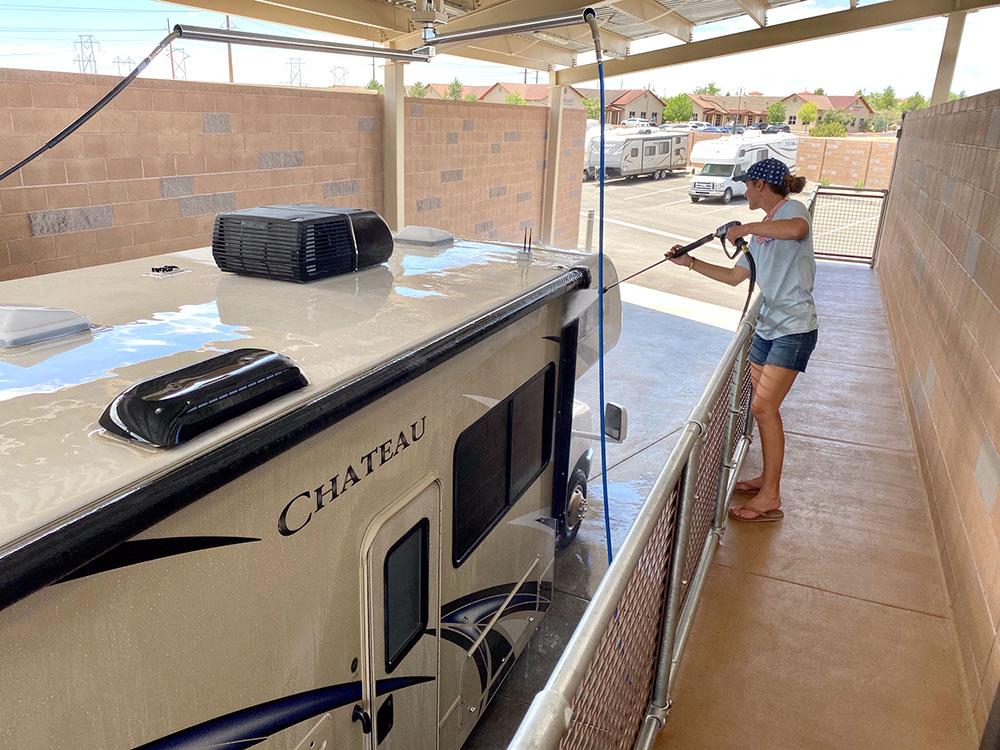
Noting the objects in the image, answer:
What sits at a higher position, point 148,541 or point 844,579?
point 148,541

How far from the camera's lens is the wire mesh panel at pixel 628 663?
147 cm

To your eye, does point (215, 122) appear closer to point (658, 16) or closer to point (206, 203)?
point (206, 203)

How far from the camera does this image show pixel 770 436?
4176 millimetres

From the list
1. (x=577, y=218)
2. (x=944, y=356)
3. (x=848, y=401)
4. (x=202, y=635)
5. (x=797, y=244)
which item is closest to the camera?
(x=202, y=635)

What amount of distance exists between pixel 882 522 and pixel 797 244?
1.56 meters

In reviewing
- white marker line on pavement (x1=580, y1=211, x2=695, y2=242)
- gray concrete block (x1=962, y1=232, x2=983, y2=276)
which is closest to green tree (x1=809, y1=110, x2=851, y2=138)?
white marker line on pavement (x1=580, y1=211, x2=695, y2=242)

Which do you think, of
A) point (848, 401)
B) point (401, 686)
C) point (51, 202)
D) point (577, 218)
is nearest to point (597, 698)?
point (401, 686)

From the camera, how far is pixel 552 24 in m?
2.79

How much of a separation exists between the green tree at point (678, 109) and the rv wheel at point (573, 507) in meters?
35.8

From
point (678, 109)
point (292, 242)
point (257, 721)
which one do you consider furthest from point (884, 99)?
point (257, 721)

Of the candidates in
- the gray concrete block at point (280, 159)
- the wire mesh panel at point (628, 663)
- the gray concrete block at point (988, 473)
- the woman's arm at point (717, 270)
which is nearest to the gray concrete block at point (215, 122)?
the gray concrete block at point (280, 159)

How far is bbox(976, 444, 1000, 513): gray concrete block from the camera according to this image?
3015 mm

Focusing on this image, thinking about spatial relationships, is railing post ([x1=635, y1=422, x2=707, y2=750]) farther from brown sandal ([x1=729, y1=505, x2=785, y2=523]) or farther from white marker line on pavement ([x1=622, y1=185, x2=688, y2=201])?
white marker line on pavement ([x1=622, y1=185, x2=688, y2=201])

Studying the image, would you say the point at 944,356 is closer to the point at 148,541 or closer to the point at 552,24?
the point at 552,24
